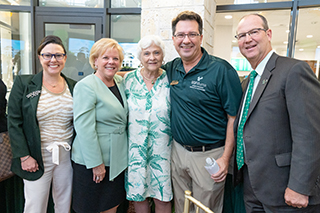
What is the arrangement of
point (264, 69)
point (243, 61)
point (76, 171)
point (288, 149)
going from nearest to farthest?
1. point (288, 149)
2. point (264, 69)
3. point (76, 171)
4. point (243, 61)

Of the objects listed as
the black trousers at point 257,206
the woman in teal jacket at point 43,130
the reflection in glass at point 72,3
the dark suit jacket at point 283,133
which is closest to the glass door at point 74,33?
the reflection in glass at point 72,3

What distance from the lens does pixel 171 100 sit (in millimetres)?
1813

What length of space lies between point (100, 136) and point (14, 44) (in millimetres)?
4003

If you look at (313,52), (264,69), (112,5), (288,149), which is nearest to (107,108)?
(264,69)

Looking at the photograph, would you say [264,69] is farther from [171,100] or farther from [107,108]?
[107,108]

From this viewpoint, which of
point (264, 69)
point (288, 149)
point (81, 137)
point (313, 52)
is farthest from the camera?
point (313, 52)

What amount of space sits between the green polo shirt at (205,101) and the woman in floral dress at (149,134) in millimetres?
134

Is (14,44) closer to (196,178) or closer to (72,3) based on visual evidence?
(72,3)

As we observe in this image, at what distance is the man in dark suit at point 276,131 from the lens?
1211 mm

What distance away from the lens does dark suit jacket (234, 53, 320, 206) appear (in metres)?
1.21

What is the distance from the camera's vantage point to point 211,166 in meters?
1.56

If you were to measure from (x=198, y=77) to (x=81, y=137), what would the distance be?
101 cm

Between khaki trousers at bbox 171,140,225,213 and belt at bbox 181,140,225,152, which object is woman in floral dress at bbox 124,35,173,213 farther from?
belt at bbox 181,140,225,152

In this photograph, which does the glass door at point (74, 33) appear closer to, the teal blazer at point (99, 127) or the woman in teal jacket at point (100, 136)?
the woman in teal jacket at point (100, 136)
